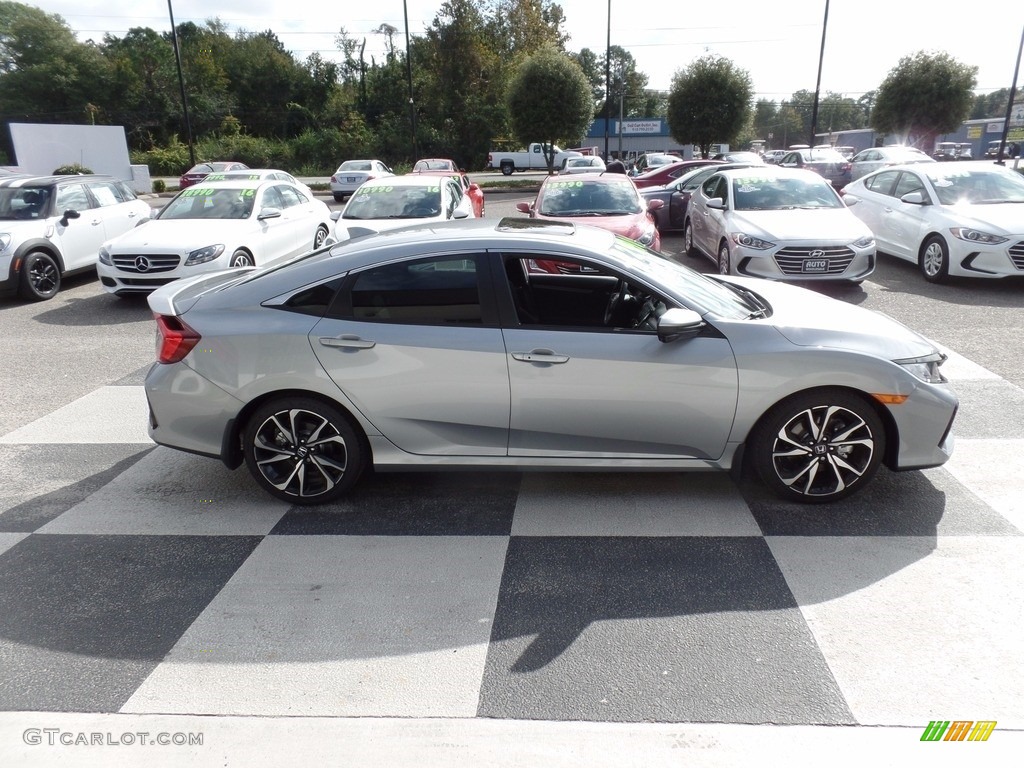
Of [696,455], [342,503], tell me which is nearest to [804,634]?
[696,455]

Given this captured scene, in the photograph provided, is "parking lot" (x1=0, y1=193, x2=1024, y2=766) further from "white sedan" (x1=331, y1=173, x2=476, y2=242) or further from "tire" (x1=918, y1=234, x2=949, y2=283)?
"white sedan" (x1=331, y1=173, x2=476, y2=242)

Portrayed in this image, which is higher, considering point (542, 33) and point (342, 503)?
point (542, 33)

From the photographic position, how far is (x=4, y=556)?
404 centimetres

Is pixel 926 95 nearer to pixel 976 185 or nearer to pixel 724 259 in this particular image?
pixel 976 185

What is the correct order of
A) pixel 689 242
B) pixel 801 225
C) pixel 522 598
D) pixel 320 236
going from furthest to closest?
1. pixel 689 242
2. pixel 320 236
3. pixel 801 225
4. pixel 522 598

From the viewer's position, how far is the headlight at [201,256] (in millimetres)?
9758

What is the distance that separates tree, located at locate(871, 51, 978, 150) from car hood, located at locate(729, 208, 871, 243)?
27.4m

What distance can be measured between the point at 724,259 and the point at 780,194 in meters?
1.48

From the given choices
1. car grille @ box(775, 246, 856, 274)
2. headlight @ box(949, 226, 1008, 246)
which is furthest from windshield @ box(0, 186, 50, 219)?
headlight @ box(949, 226, 1008, 246)

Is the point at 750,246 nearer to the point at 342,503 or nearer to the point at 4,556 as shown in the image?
the point at 342,503

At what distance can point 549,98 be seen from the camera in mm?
30797

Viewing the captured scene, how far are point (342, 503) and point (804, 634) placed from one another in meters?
2.59

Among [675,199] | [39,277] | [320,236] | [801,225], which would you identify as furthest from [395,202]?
[675,199]

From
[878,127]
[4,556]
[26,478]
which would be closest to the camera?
[4,556]
